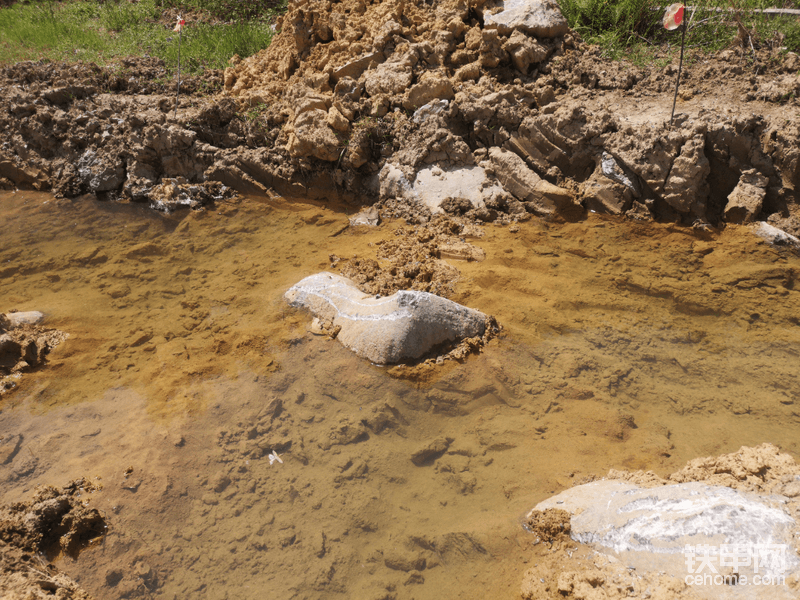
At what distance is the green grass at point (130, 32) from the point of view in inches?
294

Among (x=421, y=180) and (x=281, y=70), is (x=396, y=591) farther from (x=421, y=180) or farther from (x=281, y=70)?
(x=281, y=70)

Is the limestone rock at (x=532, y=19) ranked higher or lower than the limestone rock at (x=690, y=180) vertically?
higher

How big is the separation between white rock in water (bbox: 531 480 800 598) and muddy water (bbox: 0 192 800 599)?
31cm

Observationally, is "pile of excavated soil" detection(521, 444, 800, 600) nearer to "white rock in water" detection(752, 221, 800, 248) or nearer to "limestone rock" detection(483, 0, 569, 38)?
"white rock in water" detection(752, 221, 800, 248)

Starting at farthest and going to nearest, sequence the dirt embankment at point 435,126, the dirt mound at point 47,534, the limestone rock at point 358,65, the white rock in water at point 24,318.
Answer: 1. the limestone rock at point 358,65
2. the dirt embankment at point 435,126
3. the white rock in water at point 24,318
4. the dirt mound at point 47,534

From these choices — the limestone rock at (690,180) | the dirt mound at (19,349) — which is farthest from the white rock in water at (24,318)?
the limestone rock at (690,180)

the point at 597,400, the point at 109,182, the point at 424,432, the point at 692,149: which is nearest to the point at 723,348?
the point at 597,400

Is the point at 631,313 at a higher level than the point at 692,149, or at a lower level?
lower

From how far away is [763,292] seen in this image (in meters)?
4.23

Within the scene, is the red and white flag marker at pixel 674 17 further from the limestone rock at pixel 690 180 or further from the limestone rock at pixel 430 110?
the limestone rock at pixel 430 110

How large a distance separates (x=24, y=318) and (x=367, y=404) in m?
3.15

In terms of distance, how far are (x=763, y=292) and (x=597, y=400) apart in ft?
6.70

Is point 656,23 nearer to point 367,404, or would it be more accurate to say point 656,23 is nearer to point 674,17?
point 674,17

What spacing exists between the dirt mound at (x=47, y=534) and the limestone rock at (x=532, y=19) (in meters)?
5.99
